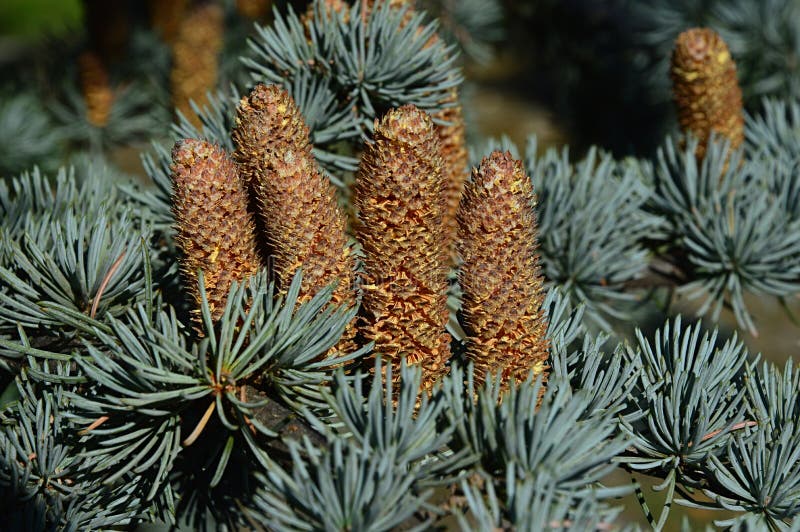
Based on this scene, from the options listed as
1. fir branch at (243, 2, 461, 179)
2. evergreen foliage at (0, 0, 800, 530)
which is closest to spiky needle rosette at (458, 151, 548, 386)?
evergreen foliage at (0, 0, 800, 530)

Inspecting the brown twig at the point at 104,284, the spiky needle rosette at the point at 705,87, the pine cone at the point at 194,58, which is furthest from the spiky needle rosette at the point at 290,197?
the pine cone at the point at 194,58

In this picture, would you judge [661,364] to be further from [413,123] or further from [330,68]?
[330,68]

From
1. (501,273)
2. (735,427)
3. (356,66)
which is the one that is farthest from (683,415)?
(356,66)

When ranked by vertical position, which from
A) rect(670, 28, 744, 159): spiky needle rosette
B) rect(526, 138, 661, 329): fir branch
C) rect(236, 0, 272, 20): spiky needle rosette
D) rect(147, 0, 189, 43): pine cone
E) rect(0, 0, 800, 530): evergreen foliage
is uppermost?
rect(236, 0, 272, 20): spiky needle rosette

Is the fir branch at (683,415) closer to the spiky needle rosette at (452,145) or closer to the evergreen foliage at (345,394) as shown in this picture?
the evergreen foliage at (345,394)

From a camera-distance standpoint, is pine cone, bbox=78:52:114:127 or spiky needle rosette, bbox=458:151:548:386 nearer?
spiky needle rosette, bbox=458:151:548:386

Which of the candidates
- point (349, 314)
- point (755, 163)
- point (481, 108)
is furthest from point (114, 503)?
point (481, 108)

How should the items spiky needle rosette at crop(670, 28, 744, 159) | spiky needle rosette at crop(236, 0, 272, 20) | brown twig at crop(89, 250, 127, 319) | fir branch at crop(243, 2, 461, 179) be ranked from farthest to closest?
spiky needle rosette at crop(236, 0, 272, 20)
spiky needle rosette at crop(670, 28, 744, 159)
fir branch at crop(243, 2, 461, 179)
brown twig at crop(89, 250, 127, 319)

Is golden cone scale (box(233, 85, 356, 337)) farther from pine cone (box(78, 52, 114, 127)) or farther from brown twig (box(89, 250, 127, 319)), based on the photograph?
pine cone (box(78, 52, 114, 127))
